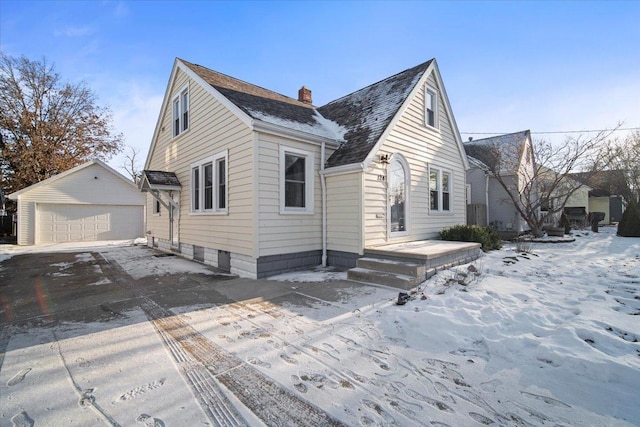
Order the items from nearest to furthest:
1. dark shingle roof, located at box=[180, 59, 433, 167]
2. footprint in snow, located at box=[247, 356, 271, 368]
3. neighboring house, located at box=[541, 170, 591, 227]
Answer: footprint in snow, located at box=[247, 356, 271, 368] < dark shingle roof, located at box=[180, 59, 433, 167] < neighboring house, located at box=[541, 170, 591, 227]

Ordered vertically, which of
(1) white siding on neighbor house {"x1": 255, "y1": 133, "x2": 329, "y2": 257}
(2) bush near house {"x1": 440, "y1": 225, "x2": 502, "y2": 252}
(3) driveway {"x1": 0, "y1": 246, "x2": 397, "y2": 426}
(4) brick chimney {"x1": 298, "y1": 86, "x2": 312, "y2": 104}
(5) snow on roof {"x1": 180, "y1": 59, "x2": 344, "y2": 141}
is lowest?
(3) driveway {"x1": 0, "y1": 246, "x2": 397, "y2": 426}

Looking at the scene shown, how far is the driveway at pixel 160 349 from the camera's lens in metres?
2.35

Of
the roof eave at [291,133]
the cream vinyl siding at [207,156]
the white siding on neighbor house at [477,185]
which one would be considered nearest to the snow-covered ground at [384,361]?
the cream vinyl siding at [207,156]

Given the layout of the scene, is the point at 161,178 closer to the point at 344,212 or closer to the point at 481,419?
the point at 344,212

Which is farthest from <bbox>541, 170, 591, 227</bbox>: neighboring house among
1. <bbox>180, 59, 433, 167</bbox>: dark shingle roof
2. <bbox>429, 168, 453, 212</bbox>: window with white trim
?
<bbox>180, 59, 433, 167</bbox>: dark shingle roof

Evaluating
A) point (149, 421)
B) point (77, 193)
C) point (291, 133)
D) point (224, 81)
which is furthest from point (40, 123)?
point (149, 421)

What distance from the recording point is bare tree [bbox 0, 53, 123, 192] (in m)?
21.0

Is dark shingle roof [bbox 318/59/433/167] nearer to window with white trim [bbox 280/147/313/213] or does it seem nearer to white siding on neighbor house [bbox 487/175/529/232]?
window with white trim [bbox 280/147/313/213]

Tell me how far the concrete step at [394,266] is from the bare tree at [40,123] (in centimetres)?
2651

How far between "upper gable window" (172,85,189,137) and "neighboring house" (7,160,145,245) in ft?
34.0

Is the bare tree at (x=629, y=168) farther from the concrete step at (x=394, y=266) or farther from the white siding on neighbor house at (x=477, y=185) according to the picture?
the concrete step at (x=394, y=266)

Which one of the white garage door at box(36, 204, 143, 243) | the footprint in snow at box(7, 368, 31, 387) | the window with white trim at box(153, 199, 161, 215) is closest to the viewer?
the footprint in snow at box(7, 368, 31, 387)

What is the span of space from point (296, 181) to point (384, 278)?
3.58 meters

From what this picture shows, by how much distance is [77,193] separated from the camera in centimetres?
1742
